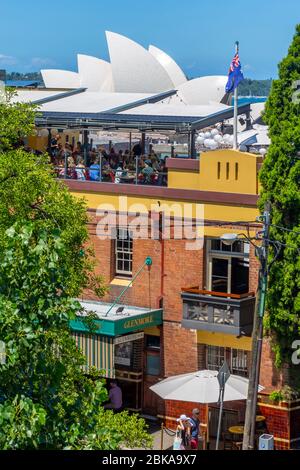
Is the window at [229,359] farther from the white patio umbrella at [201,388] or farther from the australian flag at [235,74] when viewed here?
the australian flag at [235,74]

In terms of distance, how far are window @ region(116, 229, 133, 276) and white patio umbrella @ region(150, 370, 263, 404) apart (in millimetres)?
4373

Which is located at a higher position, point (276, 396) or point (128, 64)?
point (128, 64)

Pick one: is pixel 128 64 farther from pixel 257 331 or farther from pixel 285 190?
pixel 257 331

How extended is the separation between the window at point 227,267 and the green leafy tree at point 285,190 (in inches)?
69.5

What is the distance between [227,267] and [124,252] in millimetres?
3287

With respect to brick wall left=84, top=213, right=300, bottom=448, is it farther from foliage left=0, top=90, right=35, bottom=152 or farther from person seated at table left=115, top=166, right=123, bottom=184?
foliage left=0, top=90, right=35, bottom=152

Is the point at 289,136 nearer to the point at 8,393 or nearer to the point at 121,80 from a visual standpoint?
the point at 8,393

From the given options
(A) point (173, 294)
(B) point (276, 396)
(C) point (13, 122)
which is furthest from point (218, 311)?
(C) point (13, 122)

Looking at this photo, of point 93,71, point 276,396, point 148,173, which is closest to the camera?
point 276,396

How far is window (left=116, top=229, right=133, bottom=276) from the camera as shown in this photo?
34.7 m

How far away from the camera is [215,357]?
3306 centimetres

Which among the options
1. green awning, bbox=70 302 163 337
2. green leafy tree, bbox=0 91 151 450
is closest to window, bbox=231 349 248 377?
green awning, bbox=70 302 163 337
